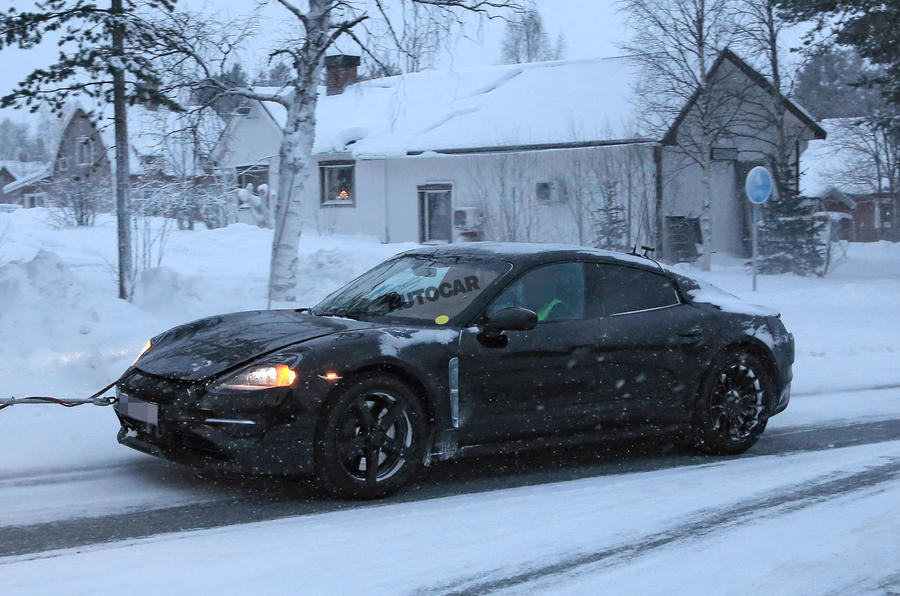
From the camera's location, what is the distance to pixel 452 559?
4762mm

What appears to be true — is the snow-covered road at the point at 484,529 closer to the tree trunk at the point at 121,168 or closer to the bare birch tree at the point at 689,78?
the tree trunk at the point at 121,168

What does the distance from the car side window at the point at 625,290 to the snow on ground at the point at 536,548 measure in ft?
4.13

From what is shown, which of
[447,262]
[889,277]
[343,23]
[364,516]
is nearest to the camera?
[364,516]

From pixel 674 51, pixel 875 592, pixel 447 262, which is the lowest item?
pixel 875 592

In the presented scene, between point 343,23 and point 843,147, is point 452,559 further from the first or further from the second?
point 843,147

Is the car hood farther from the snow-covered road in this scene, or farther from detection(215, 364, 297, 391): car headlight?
the snow-covered road

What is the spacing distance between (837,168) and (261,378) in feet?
189

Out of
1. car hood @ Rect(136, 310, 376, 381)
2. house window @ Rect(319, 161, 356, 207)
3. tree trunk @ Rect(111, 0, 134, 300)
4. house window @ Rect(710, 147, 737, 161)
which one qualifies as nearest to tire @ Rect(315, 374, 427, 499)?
car hood @ Rect(136, 310, 376, 381)

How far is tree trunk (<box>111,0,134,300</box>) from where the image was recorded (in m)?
12.0

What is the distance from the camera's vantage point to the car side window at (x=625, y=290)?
6.96 metres

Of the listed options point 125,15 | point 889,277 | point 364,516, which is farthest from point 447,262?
point 889,277

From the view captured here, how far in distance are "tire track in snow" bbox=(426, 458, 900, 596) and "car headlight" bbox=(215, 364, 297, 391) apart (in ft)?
5.41

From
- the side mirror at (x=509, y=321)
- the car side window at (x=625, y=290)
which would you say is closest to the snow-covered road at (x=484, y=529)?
the side mirror at (x=509, y=321)

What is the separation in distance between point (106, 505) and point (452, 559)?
2150 millimetres
